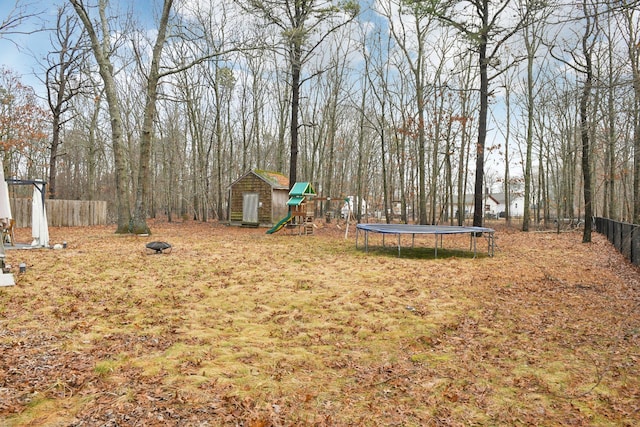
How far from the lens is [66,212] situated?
1900cm

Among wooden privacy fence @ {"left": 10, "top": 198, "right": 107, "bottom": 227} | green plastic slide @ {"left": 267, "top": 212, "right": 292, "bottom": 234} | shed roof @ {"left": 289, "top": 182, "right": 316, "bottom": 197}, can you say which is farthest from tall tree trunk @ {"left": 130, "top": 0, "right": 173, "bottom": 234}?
wooden privacy fence @ {"left": 10, "top": 198, "right": 107, "bottom": 227}

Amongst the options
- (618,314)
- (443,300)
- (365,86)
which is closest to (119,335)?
(443,300)

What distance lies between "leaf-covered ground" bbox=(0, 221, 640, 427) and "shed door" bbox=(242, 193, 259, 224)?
13055 millimetres

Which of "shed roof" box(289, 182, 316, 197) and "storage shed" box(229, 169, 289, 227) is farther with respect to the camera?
"storage shed" box(229, 169, 289, 227)

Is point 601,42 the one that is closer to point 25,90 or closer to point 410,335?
point 410,335

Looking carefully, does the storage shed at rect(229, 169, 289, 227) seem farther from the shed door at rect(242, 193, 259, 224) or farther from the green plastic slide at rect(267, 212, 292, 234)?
the green plastic slide at rect(267, 212, 292, 234)

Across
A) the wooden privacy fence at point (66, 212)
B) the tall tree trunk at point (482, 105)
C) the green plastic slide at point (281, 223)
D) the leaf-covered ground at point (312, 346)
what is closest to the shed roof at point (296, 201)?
the green plastic slide at point (281, 223)

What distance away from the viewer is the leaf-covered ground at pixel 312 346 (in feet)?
9.78

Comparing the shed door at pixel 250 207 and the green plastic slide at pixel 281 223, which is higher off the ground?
the shed door at pixel 250 207

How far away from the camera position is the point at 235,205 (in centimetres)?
2275

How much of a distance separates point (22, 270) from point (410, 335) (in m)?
6.74

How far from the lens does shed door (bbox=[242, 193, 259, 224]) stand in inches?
855

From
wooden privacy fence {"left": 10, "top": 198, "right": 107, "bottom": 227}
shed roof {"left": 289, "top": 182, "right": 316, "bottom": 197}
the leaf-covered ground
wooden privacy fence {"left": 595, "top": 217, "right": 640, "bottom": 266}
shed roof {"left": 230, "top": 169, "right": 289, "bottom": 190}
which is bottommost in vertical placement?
the leaf-covered ground

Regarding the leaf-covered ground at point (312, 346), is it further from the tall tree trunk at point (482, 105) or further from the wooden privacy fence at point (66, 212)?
the wooden privacy fence at point (66, 212)
